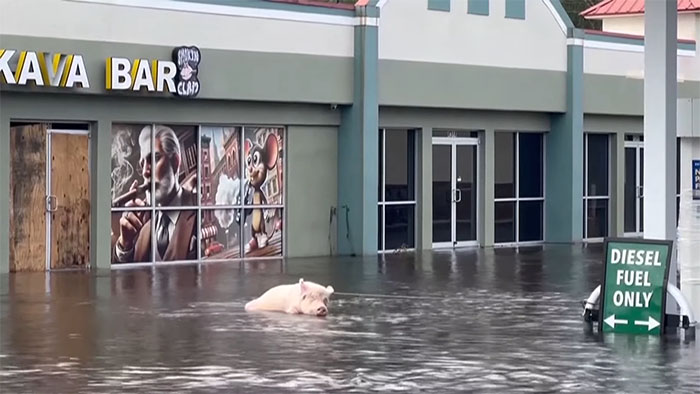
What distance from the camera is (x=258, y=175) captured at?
27438 mm

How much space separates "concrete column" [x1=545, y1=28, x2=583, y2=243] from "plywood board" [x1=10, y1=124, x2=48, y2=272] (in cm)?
1455

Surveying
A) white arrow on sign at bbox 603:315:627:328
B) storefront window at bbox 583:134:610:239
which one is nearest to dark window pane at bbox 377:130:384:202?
storefront window at bbox 583:134:610:239

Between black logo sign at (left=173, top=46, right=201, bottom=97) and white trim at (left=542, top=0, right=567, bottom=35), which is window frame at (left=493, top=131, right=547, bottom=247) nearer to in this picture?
white trim at (left=542, top=0, right=567, bottom=35)

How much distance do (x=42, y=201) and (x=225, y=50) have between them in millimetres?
4899

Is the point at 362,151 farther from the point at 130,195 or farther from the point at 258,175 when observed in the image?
the point at 130,195

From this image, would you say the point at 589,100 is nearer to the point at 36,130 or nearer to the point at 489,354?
the point at 36,130

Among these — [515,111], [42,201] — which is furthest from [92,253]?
[515,111]

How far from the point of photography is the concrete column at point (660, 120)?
629 inches

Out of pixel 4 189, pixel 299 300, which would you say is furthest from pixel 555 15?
pixel 299 300

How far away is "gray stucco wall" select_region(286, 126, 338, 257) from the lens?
2783 cm

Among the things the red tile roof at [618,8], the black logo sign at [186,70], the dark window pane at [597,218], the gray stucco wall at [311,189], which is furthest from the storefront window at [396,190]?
the red tile roof at [618,8]

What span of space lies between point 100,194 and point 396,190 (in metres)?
8.12

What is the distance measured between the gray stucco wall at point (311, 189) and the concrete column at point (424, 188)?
238cm

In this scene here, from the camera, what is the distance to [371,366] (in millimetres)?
12992
